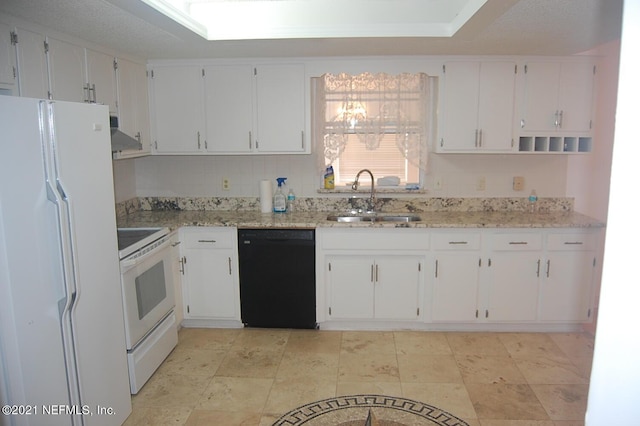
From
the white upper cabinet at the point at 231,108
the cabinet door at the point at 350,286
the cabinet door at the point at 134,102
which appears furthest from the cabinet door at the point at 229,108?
the cabinet door at the point at 350,286

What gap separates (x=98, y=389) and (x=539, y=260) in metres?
3.25

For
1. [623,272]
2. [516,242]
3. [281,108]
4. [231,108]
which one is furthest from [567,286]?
[623,272]

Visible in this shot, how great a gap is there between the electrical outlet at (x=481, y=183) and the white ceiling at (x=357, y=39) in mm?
1096

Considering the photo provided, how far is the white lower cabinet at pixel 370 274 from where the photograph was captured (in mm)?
3846

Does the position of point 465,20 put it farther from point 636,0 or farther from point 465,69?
point 636,0

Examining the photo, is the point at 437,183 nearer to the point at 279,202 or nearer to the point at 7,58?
the point at 279,202

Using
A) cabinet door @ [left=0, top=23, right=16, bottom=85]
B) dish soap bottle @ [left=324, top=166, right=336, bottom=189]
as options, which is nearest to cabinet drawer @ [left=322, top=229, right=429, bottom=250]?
dish soap bottle @ [left=324, top=166, right=336, bottom=189]

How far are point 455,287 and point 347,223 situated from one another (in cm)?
103

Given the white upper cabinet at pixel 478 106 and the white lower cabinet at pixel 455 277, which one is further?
the white upper cabinet at pixel 478 106

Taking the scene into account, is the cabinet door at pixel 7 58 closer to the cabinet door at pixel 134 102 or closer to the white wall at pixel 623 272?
the cabinet door at pixel 134 102

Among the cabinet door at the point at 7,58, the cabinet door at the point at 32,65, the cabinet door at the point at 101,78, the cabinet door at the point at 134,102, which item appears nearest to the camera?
the cabinet door at the point at 7,58

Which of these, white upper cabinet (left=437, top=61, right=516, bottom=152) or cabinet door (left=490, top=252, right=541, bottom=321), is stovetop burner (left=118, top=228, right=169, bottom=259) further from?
cabinet door (left=490, top=252, right=541, bottom=321)

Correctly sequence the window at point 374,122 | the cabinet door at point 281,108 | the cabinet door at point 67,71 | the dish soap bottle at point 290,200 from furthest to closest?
1. the dish soap bottle at point 290,200
2. the window at point 374,122
3. the cabinet door at point 281,108
4. the cabinet door at point 67,71

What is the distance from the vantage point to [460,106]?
3.98m
